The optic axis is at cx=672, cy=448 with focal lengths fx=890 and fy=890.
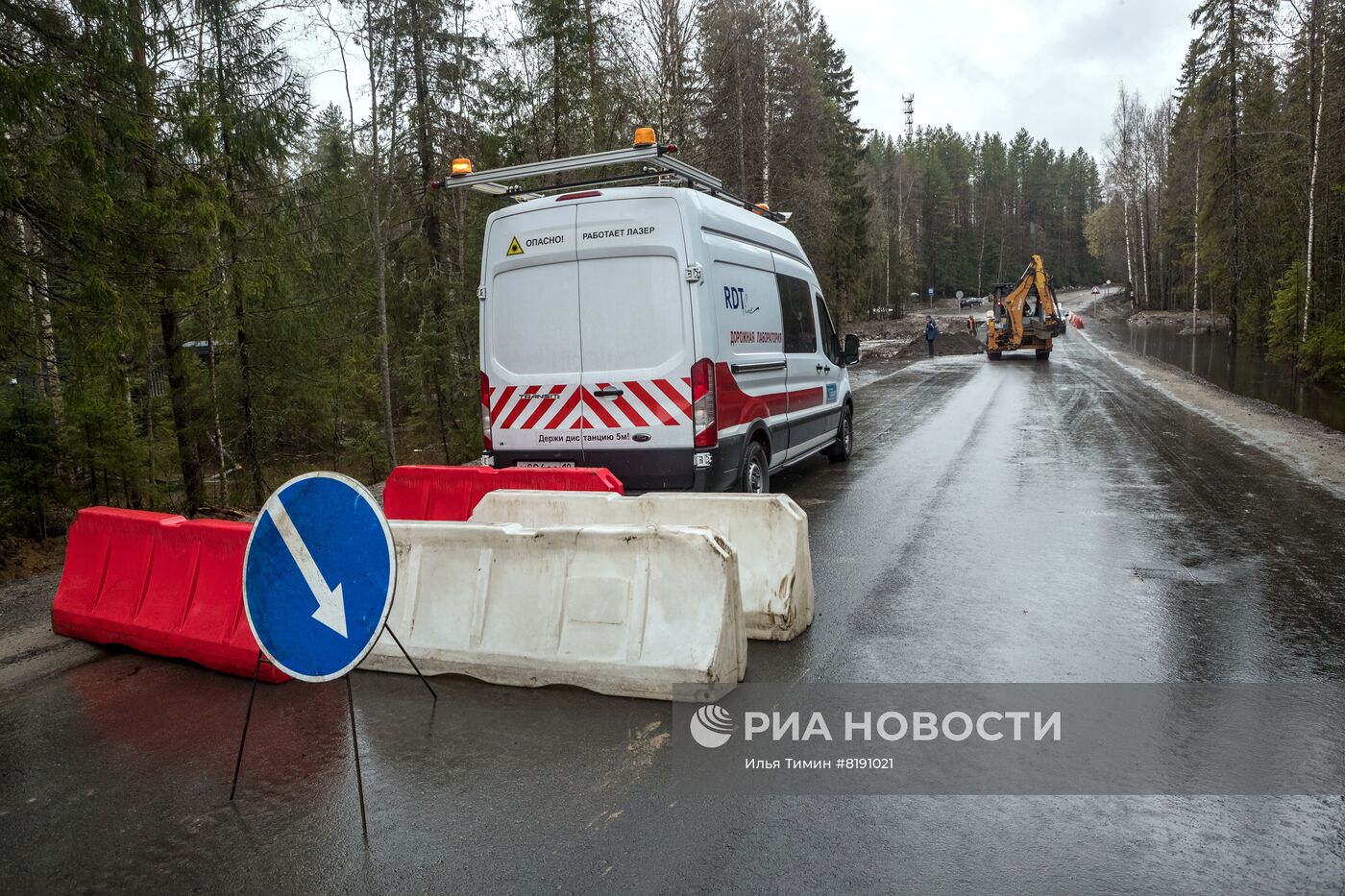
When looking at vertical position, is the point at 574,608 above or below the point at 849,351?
below

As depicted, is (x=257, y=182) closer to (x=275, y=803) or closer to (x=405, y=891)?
(x=275, y=803)

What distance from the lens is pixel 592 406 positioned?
7555 mm

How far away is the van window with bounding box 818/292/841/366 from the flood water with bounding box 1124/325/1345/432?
12180 millimetres

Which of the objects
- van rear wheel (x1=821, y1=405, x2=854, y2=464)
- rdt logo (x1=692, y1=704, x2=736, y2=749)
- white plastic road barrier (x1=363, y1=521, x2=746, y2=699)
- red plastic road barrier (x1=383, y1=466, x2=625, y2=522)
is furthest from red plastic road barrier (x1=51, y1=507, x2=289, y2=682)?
van rear wheel (x1=821, y1=405, x2=854, y2=464)

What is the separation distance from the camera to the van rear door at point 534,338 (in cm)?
756

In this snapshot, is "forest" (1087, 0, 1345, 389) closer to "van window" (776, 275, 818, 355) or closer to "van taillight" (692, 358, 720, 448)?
"van window" (776, 275, 818, 355)

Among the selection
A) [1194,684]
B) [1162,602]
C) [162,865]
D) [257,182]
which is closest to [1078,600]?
[1162,602]

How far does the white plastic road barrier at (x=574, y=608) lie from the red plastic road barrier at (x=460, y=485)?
1.76 m

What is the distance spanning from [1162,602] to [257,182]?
12.5 meters

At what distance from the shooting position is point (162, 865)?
3154 millimetres

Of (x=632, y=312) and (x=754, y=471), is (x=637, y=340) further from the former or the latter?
(x=754, y=471)

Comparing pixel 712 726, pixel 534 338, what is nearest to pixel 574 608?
pixel 712 726

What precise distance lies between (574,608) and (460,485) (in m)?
2.77

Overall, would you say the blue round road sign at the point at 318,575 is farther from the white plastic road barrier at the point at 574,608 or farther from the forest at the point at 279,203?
the forest at the point at 279,203
